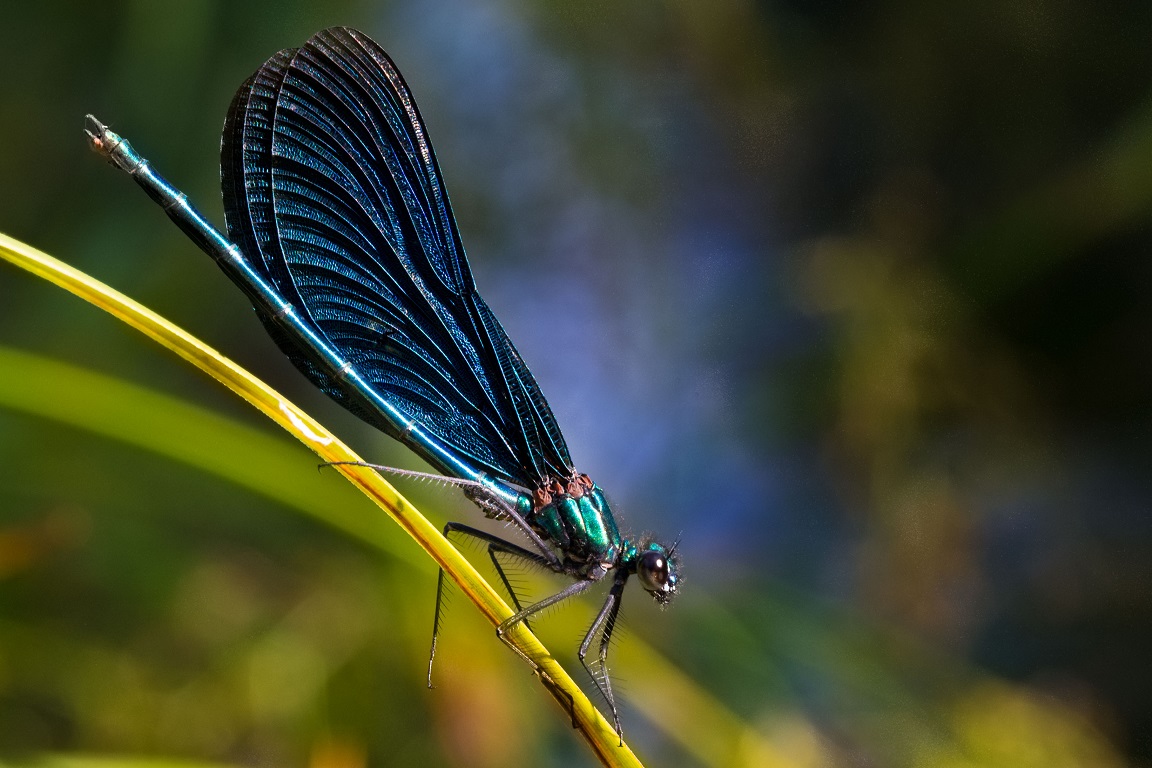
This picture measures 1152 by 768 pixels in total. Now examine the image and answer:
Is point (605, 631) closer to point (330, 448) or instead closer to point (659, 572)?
point (659, 572)

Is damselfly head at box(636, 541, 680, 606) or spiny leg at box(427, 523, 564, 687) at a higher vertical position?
damselfly head at box(636, 541, 680, 606)

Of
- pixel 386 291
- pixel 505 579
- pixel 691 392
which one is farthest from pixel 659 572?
pixel 691 392

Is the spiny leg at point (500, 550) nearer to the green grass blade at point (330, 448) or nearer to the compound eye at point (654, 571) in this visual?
the compound eye at point (654, 571)

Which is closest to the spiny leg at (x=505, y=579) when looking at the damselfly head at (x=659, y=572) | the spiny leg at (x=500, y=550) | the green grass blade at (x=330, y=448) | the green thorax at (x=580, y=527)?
the spiny leg at (x=500, y=550)

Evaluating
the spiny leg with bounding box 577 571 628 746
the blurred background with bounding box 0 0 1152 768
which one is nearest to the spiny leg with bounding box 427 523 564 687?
the spiny leg with bounding box 577 571 628 746

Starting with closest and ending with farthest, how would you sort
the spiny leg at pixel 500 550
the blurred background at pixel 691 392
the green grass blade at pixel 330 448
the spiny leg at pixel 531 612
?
the green grass blade at pixel 330 448
the spiny leg at pixel 531 612
the spiny leg at pixel 500 550
the blurred background at pixel 691 392

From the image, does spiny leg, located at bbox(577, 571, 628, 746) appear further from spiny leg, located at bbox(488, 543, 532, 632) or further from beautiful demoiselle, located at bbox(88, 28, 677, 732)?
spiny leg, located at bbox(488, 543, 532, 632)
